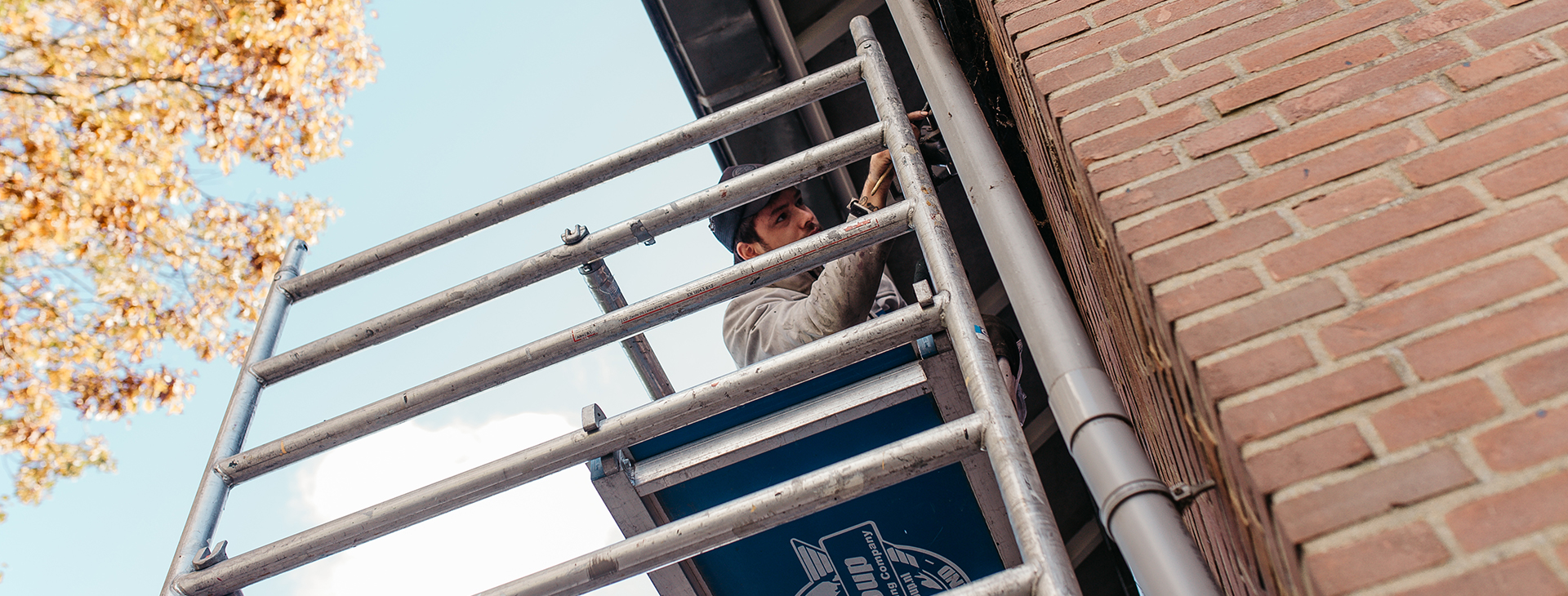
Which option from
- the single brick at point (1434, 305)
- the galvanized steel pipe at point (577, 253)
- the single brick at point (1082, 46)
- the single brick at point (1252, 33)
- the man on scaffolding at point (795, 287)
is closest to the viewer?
the single brick at point (1434, 305)

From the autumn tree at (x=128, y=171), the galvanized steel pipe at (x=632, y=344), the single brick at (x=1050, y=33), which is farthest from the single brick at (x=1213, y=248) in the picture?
the autumn tree at (x=128, y=171)

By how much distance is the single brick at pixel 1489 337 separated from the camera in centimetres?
122

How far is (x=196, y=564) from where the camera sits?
1923 mm

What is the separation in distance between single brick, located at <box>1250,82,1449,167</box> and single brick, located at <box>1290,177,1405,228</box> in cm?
10

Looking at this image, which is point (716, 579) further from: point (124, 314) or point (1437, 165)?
point (124, 314)

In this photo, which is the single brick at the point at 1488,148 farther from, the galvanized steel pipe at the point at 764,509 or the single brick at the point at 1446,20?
the galvanized steel pipe at the point at 764,509

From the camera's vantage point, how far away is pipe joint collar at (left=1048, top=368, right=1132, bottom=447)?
1473 millimetres

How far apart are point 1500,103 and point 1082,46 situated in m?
0.66

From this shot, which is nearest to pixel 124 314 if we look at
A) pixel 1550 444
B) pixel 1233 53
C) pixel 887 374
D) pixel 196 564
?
pixel 196 564

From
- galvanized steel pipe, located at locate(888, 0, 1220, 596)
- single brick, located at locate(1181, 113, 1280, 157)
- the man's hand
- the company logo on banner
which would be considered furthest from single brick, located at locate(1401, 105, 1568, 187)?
the company logo on banner

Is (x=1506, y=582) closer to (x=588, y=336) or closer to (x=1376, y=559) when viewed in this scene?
(x=1376, y=559)

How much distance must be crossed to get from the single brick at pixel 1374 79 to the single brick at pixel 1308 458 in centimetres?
59

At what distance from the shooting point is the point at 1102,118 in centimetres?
167

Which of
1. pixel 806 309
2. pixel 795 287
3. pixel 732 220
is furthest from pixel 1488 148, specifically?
pixel 732 220
